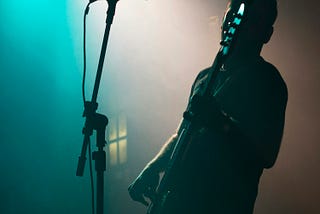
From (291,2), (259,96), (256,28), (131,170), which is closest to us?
(259,96)

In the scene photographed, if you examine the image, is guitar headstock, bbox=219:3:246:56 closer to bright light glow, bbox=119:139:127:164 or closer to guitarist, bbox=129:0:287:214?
guitarist, bbox=129:0:287:214

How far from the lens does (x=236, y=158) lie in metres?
1.70

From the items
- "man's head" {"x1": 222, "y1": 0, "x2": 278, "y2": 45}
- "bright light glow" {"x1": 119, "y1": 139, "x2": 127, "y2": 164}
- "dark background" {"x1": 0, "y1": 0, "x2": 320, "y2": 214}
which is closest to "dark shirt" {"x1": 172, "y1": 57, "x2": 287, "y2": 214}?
"man's head" {"x1": 222, "y1": 0, "x2": 278, "y2": 45}

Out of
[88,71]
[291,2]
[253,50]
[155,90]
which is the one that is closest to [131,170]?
[155,90]

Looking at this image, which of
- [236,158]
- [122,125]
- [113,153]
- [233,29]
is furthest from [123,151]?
[233,29]

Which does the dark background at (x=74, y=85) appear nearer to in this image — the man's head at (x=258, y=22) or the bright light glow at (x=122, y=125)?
the bright light glow at (x=122, y=125)

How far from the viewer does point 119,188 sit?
174 inches

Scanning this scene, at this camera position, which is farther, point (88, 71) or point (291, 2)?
point (88, 71)

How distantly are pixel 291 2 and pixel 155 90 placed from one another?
1.82 meters

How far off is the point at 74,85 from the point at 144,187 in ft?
9.30

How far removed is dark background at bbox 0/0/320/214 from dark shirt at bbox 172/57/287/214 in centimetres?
249

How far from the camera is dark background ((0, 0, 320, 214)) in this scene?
14.3 ft

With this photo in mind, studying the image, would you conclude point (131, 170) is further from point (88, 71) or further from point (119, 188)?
point (88, 71)

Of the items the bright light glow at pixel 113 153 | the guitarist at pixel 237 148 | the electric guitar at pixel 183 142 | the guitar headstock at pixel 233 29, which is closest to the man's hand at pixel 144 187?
the electric guitar at pixel 183 142
